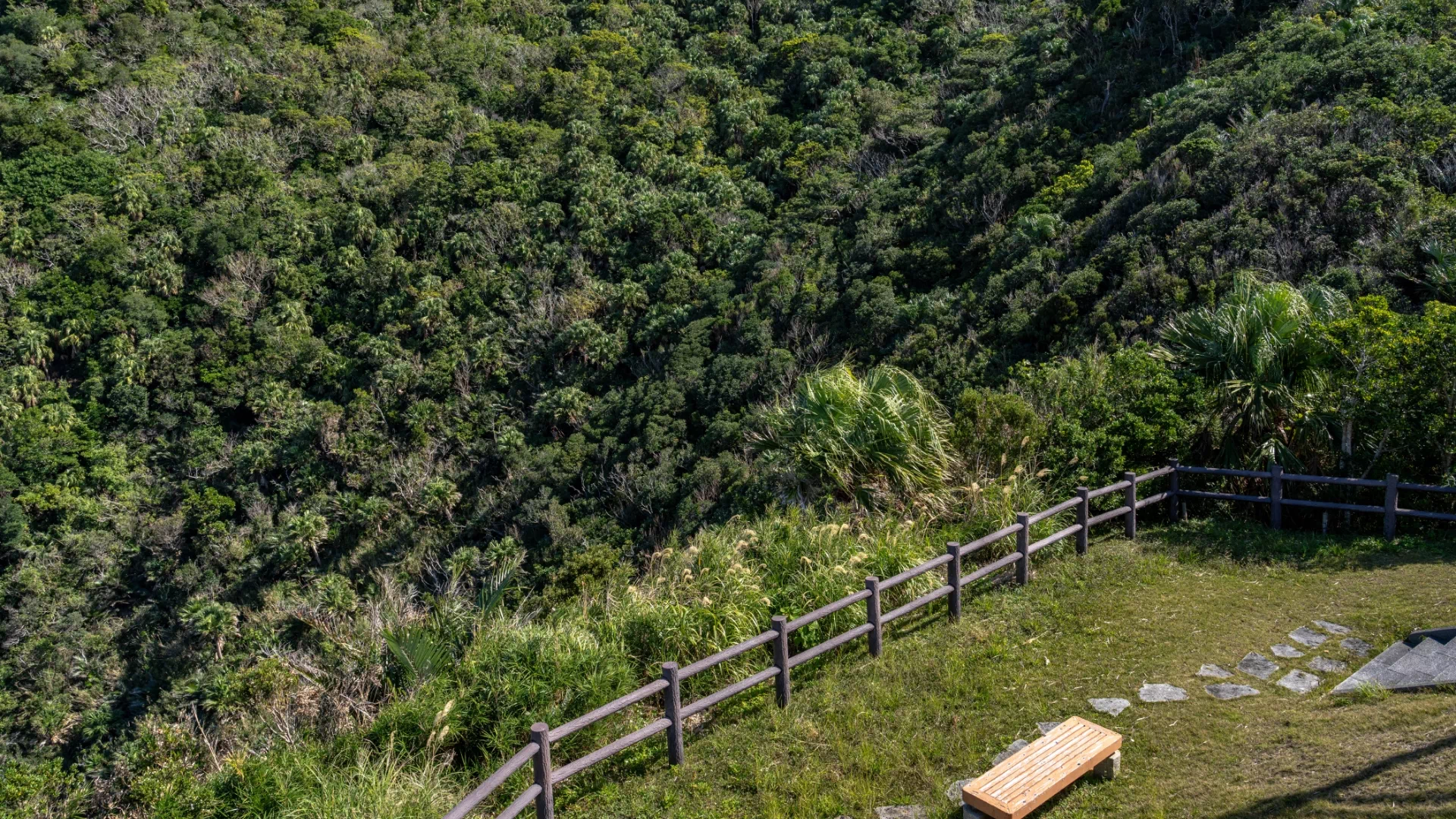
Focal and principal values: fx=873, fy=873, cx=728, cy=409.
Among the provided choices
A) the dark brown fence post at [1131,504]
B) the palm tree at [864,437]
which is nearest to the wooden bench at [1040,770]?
the palm tree at [864,437]

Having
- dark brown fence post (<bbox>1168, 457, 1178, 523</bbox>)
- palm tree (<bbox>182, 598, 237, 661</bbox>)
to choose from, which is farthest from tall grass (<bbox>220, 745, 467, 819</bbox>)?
palm tree (<bbox>182, 598, 237, 661</bbox>)

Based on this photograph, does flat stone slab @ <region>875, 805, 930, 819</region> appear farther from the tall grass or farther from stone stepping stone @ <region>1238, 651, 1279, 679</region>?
stone stepping stone @ <region>1238, 651, 1279, 679</region>

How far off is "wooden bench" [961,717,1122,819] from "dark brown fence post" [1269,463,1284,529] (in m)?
6.12

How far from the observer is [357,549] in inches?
1375

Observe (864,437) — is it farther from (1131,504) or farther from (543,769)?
(543,769)

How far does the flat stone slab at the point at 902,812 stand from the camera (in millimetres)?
5621

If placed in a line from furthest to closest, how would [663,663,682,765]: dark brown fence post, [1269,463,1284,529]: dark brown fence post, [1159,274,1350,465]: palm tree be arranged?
1. [1159,274,1350,465]: palm tree
2. [1269,463,1284,529]: dark brown fence post
3. [663,663,682,765]: dark brown fence post

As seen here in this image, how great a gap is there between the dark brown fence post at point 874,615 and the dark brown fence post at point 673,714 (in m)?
2.06

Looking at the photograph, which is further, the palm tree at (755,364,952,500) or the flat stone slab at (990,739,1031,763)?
the palm tree at (755,364,952,500)

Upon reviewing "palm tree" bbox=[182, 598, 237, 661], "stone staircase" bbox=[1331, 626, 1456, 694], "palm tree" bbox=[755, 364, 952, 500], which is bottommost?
"palm tree" bbox=[182, 598, 237, 661]

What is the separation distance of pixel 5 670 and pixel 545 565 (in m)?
20.5

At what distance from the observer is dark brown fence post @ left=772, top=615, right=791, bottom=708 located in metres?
6.91

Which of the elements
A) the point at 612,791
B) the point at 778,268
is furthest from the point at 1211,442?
the point at 778,268

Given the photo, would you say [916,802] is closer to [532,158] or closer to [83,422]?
[83,422]
